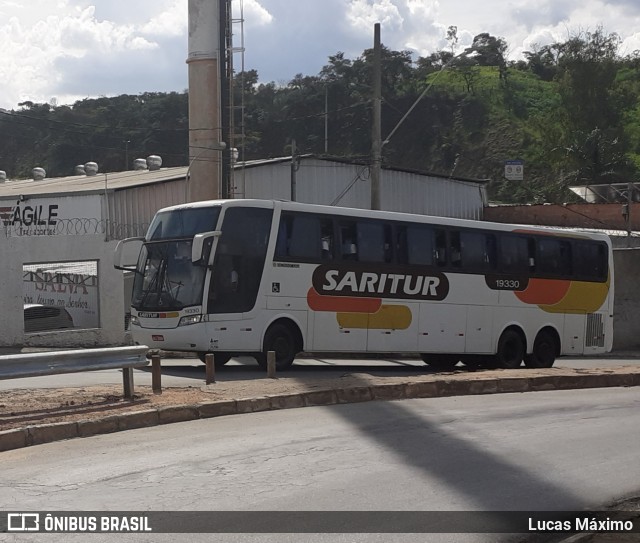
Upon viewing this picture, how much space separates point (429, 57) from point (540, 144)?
98.3ft

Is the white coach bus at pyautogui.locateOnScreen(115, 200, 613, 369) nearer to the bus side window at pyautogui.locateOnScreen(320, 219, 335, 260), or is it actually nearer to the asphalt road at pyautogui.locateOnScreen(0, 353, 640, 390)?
the bus side window at pyautogui.locateOnScreen(320, 219, 335, 260)

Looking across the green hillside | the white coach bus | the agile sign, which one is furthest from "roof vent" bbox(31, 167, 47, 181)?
the white coach bus

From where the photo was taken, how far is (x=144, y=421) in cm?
1101

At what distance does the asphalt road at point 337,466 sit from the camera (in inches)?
292

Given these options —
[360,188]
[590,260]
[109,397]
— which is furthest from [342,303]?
[360,188]

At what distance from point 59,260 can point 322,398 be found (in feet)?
48.7

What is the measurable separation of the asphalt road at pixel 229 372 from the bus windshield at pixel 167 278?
4.47 feet

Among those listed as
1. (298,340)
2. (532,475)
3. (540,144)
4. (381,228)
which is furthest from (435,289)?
(540,144)

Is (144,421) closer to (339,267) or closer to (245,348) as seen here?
(245,348)

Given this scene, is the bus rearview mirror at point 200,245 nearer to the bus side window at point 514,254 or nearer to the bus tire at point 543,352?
the bus side window at point 514,254

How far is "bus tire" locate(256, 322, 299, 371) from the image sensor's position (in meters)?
18.4

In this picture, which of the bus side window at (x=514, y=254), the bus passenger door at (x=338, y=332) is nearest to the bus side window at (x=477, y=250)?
the bus side window at (x=514, y=254)

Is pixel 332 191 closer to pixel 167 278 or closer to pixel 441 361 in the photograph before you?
pixel 441 361

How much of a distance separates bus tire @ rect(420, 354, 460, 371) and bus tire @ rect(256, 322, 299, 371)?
486 cm
